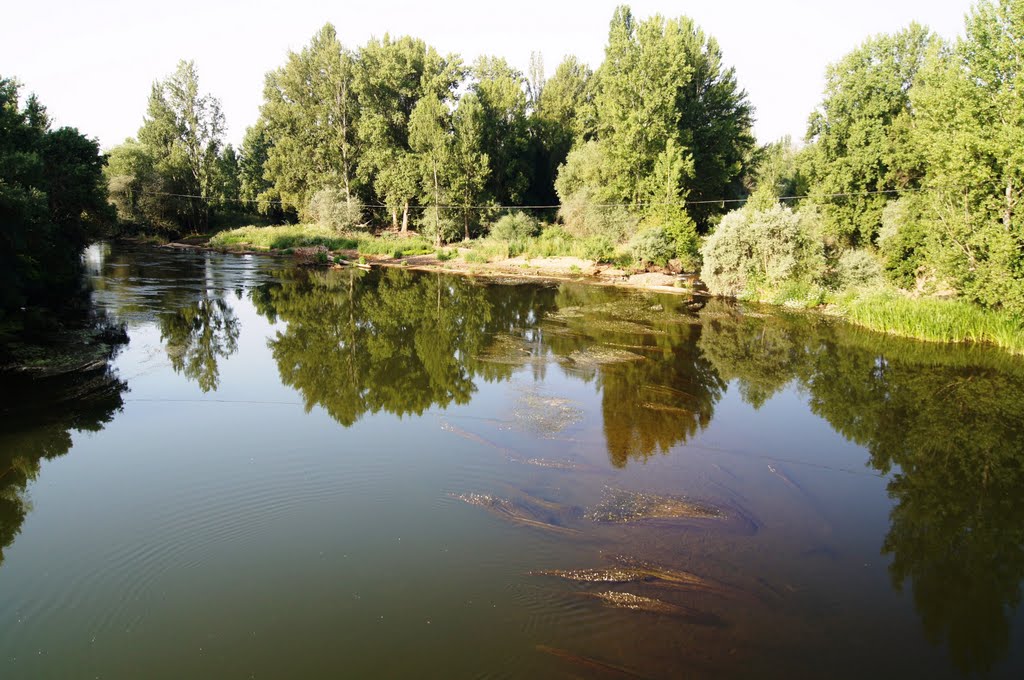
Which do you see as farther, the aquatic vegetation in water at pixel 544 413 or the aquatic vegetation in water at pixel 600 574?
the aquatic vegetation in water at pixel 544 413

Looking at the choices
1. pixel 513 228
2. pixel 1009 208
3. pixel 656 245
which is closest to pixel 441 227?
pixel 513 228

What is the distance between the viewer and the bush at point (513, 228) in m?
47.6

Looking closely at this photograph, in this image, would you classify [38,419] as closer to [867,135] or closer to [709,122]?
[867,135]

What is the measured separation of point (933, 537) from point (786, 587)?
3.26m

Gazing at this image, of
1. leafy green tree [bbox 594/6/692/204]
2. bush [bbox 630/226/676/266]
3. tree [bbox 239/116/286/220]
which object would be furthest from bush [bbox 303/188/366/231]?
bush [bbox 630/226/676/266]

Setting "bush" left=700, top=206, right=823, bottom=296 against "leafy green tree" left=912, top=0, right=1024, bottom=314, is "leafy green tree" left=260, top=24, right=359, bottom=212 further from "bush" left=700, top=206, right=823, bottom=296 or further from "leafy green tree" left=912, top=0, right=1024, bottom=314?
"leafy green tree" left=912, top=0, right=1024, bottom=314

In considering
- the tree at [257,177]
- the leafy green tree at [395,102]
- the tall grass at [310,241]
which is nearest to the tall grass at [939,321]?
the tall grass at [310,241]

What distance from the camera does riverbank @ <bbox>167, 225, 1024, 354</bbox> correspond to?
2111cm

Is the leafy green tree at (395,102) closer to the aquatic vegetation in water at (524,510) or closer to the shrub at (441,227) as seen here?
the shrub at (441,227)

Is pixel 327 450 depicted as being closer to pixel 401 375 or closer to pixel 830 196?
pixel 401 375

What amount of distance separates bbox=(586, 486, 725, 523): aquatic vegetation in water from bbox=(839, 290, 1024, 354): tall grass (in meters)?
16.5

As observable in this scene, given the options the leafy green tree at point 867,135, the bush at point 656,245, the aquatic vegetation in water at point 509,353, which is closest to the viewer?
the aquatic vegetation in water at point 509,353

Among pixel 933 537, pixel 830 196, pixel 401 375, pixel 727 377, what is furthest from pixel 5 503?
pixel 830 196

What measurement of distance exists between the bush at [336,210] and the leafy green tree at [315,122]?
6.43 feet
